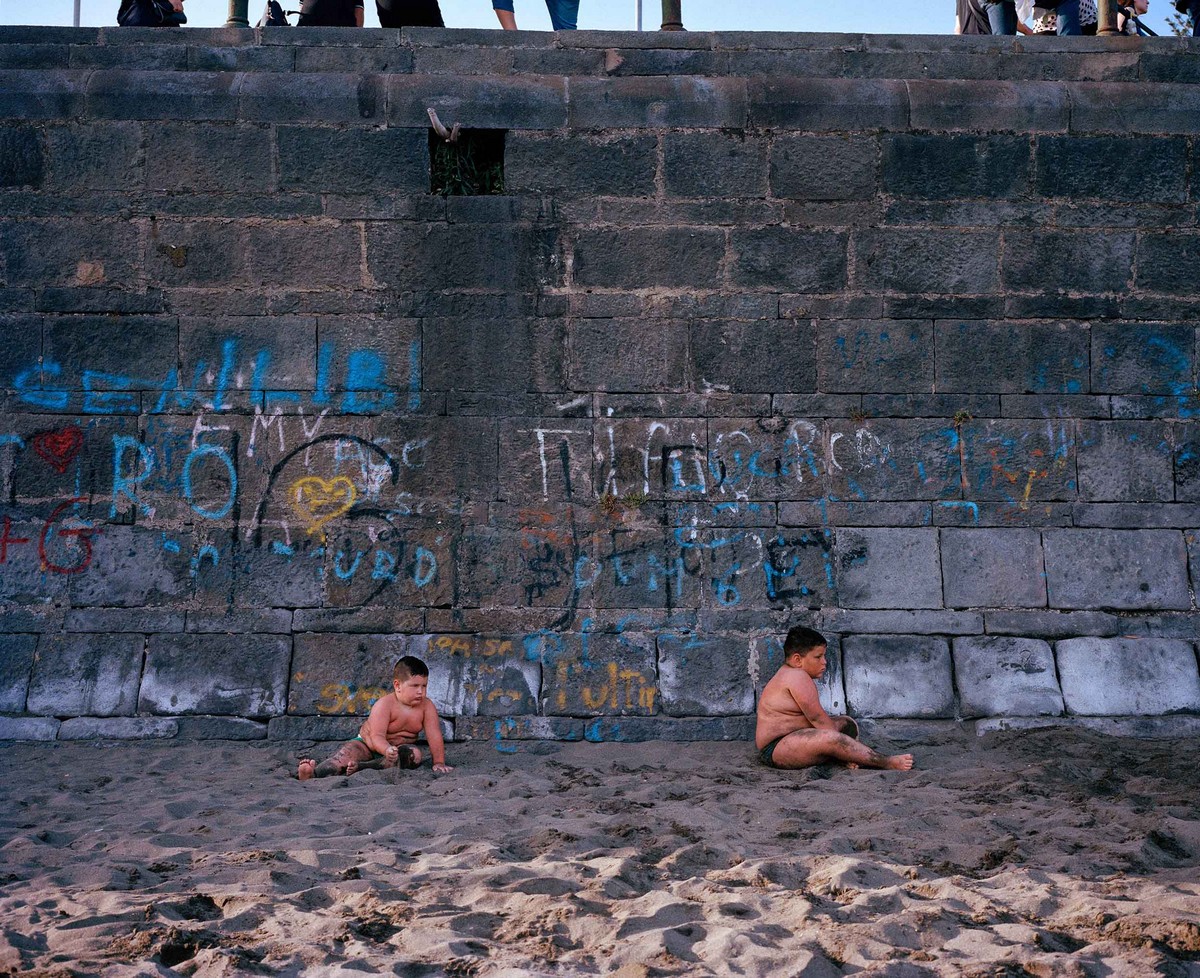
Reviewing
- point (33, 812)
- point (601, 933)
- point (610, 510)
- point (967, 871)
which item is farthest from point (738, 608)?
point (33, 812)

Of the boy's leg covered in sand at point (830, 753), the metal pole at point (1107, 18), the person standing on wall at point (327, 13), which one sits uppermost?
the person standing on wall at point (327, 13)

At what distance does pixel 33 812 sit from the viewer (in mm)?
4895

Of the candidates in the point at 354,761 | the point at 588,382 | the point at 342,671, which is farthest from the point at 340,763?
the point at 588,382

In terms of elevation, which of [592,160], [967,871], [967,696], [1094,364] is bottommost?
[967,871]

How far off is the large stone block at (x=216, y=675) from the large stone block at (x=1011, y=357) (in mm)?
3929

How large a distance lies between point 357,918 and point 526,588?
2838 mm

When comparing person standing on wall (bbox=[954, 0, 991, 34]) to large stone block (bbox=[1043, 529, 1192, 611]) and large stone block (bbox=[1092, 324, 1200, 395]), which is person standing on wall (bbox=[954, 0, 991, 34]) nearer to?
large stone block (bbox=[1092, 324, 1200, 395])

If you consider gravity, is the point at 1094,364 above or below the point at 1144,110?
below

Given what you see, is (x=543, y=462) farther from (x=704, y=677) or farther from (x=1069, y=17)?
(x=1069, y=17)

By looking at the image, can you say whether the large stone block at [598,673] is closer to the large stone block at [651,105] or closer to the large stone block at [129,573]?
the large stone block at [129,573]

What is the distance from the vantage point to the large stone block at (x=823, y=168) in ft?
21.6

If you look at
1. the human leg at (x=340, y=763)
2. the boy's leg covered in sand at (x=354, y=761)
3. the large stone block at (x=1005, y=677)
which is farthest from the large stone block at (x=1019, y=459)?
the human leg at (x=340, y=763)

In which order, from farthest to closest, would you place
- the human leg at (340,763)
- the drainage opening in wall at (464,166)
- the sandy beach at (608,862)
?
the drainage opening in wall at (464,166), the human leg at (340,763), the sandy beach at (608,862)

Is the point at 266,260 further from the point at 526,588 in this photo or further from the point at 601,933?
the point at 601,933
